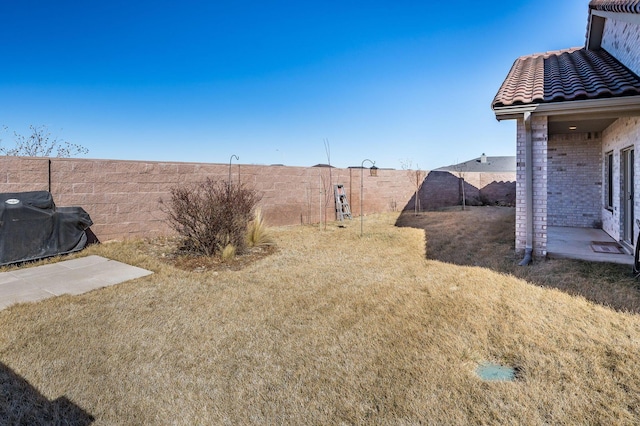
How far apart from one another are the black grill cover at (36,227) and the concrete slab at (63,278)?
46 centimetres

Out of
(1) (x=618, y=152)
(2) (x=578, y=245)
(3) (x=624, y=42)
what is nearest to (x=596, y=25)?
(3) (x=624, y=42)

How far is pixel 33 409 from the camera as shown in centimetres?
214

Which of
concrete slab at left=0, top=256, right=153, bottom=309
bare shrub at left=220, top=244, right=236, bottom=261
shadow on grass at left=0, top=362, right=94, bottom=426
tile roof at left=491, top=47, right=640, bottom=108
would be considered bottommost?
shadow on grass at left=0, top=362, right=94, bottom=426

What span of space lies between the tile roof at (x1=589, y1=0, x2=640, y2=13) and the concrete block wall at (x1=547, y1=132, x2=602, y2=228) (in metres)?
3.21

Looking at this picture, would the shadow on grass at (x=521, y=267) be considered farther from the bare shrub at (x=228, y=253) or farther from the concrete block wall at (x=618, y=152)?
the bare shrub at (x=228, y=253)

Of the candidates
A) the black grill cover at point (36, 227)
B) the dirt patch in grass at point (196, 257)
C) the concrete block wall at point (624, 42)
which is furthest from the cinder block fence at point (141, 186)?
the concrete block wall at point (624, 42)

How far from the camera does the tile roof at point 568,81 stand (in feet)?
17.2

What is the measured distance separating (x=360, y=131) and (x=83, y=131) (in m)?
13.1

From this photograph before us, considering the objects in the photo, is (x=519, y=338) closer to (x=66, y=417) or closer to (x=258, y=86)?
(x=66, y=417)

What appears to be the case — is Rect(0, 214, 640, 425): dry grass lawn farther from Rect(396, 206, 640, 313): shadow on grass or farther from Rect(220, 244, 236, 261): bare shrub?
Rect(220, 244, 236, 261): bare shrub

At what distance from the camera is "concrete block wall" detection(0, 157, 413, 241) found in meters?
6.38

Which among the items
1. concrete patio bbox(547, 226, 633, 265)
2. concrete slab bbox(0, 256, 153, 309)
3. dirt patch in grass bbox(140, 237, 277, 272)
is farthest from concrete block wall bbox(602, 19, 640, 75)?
concrete slab bbox(0, 256, 153, 309)

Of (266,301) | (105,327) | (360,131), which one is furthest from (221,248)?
(360,131)

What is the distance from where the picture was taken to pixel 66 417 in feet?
6.81
